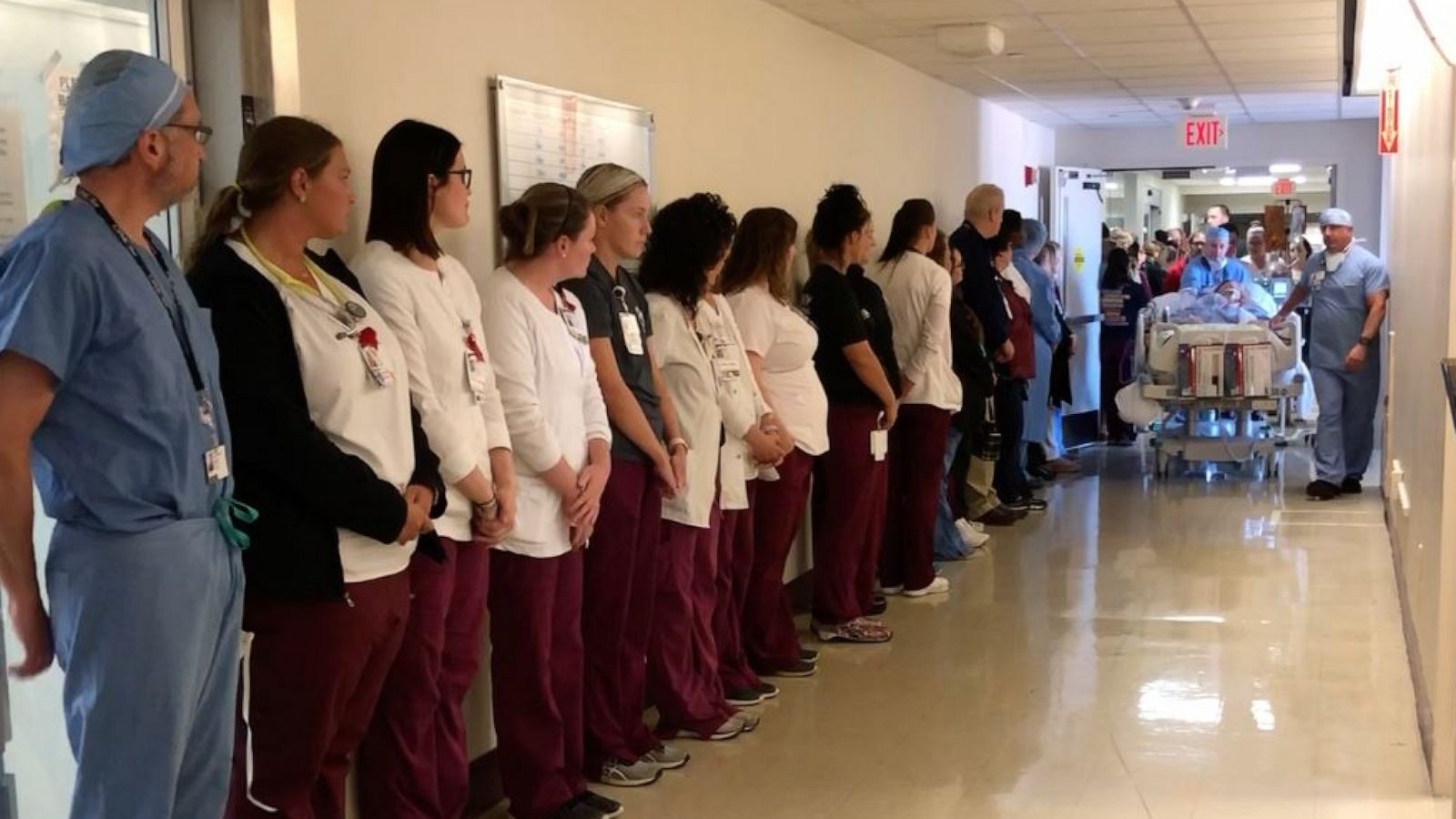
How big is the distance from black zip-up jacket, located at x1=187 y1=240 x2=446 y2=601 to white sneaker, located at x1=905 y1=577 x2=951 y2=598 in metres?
3.65

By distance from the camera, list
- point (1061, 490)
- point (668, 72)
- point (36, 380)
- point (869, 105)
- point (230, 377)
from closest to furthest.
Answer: point (36, 380) → point (230, 377) → point (668, 72) → point (869, 105) → point (1061, 490)

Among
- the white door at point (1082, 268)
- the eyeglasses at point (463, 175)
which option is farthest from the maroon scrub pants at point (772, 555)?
the white door at point (1082, 268)

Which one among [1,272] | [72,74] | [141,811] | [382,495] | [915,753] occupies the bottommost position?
[915,753]

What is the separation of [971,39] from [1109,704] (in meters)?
3.16

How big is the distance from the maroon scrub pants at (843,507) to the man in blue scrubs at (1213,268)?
543 centimetres

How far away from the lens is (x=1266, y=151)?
1132cm

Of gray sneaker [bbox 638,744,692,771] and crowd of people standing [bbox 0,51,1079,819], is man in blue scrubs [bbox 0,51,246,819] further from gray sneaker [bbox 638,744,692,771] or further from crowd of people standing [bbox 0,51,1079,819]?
gray sneaker [bbox 638,744,692,771]

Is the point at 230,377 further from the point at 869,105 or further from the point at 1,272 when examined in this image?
the point at 869,105

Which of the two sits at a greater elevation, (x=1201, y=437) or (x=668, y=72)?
(x=668, y=72)

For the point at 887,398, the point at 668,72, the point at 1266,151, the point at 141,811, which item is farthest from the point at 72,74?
the point at 1266,151

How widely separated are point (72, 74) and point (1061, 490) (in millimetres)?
6657

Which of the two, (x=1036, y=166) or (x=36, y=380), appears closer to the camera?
(x=36, y=380)

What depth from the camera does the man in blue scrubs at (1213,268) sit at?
32.8 feet

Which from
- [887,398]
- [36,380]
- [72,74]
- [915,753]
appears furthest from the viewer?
[887,398]
